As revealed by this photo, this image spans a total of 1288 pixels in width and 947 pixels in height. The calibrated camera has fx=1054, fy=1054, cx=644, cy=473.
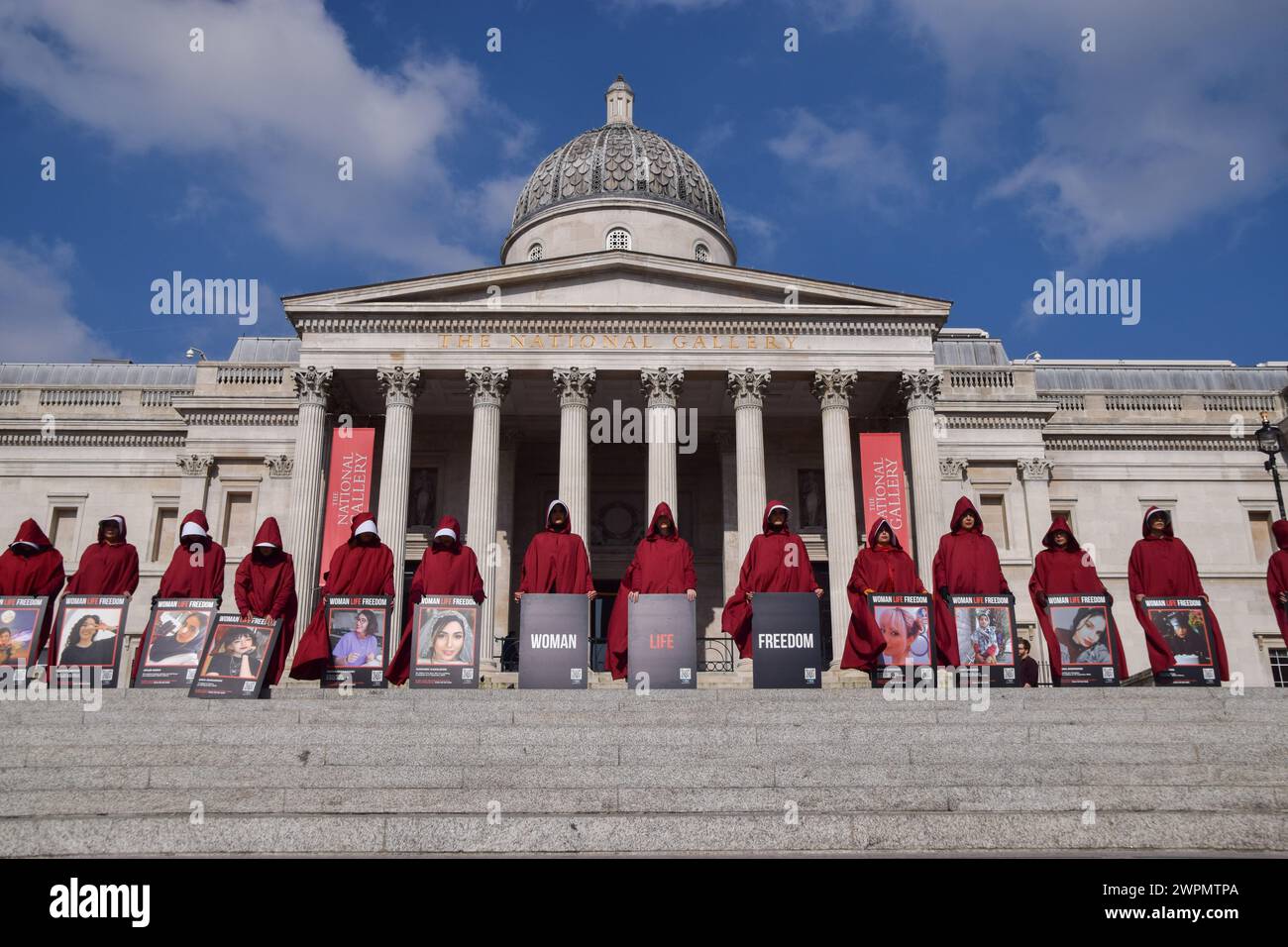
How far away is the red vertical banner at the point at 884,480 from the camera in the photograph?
29.3 m

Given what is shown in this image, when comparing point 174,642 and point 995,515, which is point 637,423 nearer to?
point 995,515

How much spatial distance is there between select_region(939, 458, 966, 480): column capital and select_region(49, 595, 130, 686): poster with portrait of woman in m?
27.5

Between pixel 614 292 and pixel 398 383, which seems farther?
pixel 614 292

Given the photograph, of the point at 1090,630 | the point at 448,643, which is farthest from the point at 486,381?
the point at 1090,630

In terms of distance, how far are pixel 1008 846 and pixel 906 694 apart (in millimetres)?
5323

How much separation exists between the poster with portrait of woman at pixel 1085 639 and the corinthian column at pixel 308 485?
66.7 feet

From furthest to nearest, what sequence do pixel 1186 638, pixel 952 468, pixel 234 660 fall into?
pixel 952 468, pixel 1186 638, pixel 234 660

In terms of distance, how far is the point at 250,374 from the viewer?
37.0m

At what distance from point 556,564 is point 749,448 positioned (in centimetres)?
1415

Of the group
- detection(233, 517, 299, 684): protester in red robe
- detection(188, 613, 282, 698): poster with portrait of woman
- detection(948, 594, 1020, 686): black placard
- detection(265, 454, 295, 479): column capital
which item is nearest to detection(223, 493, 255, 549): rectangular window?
detection(265, 454, 295, 479): column capital

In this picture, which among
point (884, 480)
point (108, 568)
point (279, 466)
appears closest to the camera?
point (108, 568)

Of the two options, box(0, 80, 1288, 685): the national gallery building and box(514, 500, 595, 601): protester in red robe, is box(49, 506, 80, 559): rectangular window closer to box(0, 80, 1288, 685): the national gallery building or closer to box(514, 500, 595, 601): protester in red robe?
box(0, 80, 1288, 685): the national gallery building

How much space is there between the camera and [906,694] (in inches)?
533

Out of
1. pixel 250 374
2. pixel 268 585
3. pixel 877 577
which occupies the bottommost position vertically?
pixel 268 585
